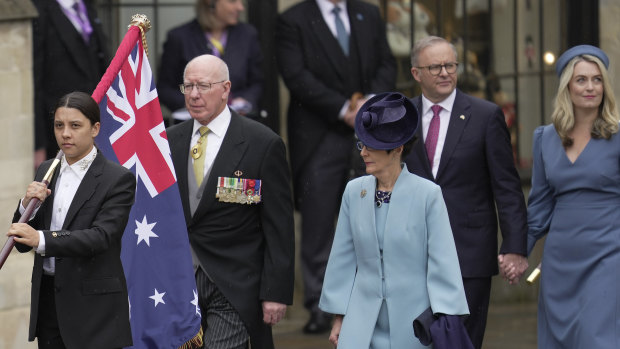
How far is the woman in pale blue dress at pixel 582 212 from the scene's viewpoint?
25.7 ft

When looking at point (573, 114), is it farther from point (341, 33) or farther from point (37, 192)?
point (37, 192)

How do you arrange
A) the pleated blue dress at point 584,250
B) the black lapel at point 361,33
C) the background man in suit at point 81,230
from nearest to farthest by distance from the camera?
the background man in suit at point 81,230 → the pleated blue dress at point 584,250 → the black lapel at point 361,33

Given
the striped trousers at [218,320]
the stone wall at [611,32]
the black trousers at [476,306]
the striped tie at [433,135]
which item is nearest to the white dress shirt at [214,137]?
the striped trousers at [218,320]

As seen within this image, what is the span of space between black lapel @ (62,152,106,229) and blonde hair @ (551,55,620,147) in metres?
2.60

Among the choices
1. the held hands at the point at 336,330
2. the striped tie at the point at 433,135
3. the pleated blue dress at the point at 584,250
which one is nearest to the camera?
the held hands at the point at 336,330

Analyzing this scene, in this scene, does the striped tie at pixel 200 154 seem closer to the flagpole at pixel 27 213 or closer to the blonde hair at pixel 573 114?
the flagpole at pixel 27 213

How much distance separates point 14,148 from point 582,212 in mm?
3408

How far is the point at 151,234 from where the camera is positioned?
25.3 feet

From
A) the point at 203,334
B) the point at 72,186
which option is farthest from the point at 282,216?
the point at 72,186

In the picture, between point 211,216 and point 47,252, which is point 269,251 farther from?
point 47,252

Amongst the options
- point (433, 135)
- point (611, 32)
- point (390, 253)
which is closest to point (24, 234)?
point (390, 253)

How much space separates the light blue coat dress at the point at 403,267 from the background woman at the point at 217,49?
370 centimetres

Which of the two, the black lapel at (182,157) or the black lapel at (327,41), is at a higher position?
the black lapel at (327,41)

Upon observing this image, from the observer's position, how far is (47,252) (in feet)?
21.3
